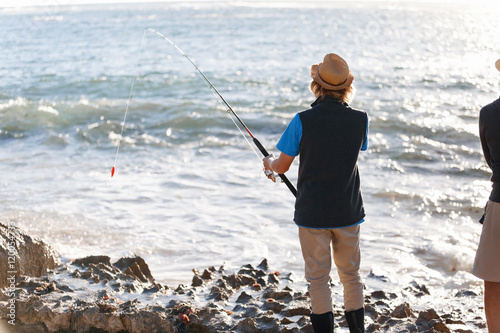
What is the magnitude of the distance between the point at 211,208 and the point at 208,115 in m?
5.42

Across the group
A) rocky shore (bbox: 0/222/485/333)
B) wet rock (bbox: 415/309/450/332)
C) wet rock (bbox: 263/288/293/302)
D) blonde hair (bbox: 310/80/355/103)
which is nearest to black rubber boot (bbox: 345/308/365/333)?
rocky shore (bbox: 0/222/485/333)

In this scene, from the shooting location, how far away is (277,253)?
5043 mm

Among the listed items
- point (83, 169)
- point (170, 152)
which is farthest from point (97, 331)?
point (170, 152)

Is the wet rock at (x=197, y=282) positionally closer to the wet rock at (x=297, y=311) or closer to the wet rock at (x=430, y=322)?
the wet rock at (x=297, y=311)

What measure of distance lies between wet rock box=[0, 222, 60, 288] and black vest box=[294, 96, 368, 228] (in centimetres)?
200

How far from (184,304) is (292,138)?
127cm

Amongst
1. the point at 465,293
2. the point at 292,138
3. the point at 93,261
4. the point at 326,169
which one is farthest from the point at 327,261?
the point at 93,261

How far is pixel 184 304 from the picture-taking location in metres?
3.39

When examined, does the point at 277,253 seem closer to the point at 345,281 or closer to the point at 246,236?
the point at 246,236

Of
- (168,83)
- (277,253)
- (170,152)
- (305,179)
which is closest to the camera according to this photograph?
(305,179)

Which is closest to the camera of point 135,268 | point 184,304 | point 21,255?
point 184,304

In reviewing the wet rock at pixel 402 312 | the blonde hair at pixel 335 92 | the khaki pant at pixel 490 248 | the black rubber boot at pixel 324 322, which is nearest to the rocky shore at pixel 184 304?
the wet rock at pixel 402 312

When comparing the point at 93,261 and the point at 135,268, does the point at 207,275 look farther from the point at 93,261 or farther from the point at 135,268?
the point at 93,261

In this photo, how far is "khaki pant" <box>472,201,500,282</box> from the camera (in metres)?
2.59
